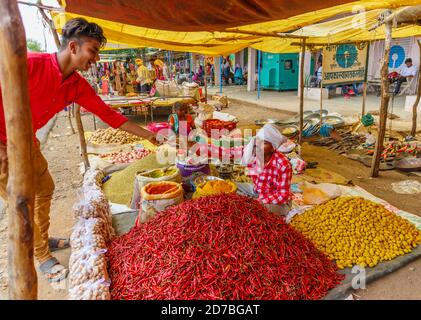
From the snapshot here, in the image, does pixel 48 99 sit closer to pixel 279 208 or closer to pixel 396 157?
pixel 279 208

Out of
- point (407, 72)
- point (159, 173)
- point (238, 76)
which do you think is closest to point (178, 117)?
point (159, 173)

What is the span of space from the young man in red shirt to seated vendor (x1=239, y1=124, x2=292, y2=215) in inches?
59.1

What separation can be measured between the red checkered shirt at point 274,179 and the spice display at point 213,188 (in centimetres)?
31

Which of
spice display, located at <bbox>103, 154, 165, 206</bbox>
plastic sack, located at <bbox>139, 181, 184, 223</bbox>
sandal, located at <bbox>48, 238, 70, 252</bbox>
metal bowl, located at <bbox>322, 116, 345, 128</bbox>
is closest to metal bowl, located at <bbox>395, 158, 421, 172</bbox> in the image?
metal bowl, located at <bbox>322, 116, 345, 128</bbox>

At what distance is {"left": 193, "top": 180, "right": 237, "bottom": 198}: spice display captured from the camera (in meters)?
3.23

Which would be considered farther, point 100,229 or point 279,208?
point 279,208

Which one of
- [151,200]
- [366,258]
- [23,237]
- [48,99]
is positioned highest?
[48,99]

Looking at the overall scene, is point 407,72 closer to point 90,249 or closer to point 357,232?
point 357,232

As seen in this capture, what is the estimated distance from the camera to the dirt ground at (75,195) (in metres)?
2.53

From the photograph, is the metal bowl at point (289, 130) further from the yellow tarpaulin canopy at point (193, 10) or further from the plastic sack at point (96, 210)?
the plastic sack at point (96, 210)

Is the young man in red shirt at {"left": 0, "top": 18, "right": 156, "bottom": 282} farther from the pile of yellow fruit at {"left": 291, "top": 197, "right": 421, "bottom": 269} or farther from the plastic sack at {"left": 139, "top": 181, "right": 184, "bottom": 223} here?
the pile of yellow fruit at {"left": 291, "top": 197, "right": 421, "bottom": 269}
